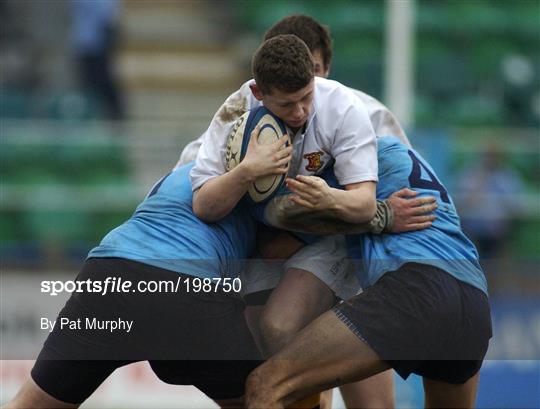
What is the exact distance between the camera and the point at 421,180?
13.8 feet

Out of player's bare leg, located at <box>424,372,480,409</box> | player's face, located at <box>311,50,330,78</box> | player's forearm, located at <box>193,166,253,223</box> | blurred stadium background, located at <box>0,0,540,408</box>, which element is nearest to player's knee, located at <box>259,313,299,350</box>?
player's forearm, located at <box>193,166,253,223</box>

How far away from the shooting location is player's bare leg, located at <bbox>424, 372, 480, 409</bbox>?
434 centimetres

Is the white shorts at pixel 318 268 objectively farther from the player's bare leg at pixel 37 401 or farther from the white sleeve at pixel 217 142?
the player's bare leg at pixel 37 401

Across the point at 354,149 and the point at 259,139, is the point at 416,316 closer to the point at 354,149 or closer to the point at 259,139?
the point at 354,149

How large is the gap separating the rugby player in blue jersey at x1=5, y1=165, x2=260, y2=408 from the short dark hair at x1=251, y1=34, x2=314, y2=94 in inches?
22.8

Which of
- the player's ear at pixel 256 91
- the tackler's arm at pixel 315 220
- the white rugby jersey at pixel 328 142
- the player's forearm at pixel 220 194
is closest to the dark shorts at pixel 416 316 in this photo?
the tackler's arm at pixel 315 220

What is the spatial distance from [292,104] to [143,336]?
0.95 meters

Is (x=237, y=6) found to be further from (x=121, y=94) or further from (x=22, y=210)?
(x=22, y=210)

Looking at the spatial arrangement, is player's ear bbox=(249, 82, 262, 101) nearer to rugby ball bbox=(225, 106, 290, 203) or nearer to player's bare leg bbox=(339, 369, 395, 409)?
rugby ball bbox=(225, 106, 290, 203)


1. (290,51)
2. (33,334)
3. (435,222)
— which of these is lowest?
(33,334)

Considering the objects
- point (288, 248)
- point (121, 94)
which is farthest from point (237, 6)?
point (288, 248)

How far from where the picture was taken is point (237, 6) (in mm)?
11633

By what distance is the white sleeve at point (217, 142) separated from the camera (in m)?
3.98

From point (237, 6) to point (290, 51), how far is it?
26.3 feet
